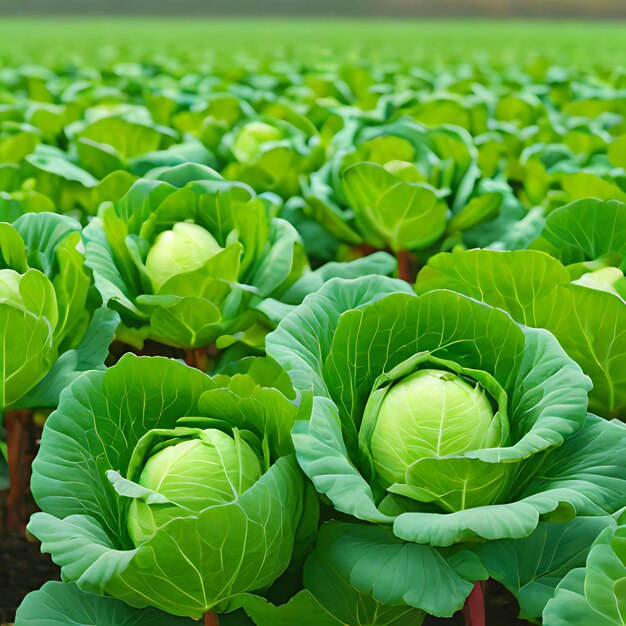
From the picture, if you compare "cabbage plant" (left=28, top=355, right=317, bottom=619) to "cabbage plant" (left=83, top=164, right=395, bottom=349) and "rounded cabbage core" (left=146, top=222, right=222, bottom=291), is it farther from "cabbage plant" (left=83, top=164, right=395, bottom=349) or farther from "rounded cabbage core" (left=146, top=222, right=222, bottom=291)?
"rounded cabbage core" (left=146, top=222, right=222, bottom=291)

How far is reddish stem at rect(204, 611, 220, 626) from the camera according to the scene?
1.18 meters

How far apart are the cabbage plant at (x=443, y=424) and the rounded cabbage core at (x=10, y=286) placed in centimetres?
60

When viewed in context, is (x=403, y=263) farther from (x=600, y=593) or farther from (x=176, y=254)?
(x=600, y=593)

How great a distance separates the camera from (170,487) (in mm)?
1157

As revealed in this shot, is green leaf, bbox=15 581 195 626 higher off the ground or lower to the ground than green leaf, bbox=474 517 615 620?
lower

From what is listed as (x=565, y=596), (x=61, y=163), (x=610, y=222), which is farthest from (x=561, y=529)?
(x=61, y=163)

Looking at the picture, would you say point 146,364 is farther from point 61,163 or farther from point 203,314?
point 61,163

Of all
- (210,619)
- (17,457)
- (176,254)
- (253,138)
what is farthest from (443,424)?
(253,138)

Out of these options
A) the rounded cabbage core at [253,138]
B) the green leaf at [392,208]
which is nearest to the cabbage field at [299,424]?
the green leaf at [392,208]

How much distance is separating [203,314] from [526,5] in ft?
218

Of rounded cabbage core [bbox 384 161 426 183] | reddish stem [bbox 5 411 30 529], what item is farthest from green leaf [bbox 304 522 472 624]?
rounded cabbage core [bbox 384 161 426 183]

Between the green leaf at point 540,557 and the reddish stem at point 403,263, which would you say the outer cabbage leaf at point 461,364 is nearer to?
the green leaf at point 540,557

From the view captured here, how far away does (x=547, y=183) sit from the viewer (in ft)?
9.06

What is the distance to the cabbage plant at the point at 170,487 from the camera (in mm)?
1057
